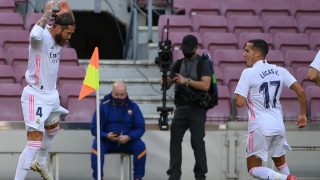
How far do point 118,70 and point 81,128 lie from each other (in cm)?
286

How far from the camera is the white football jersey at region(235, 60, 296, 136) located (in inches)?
458

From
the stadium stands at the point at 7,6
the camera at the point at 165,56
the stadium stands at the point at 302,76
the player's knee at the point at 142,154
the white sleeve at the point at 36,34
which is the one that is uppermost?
the stadium stands at the point at 7,6

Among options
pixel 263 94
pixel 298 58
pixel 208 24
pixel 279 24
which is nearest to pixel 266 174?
pixel 263 94

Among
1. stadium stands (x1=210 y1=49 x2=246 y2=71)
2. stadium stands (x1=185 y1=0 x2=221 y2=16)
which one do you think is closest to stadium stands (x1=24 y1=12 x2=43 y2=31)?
stadium stands (x1=185 y1=0 x2=221 y2=16)

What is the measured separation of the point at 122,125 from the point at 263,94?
2.64 m

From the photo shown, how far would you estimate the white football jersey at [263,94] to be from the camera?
1163 cm

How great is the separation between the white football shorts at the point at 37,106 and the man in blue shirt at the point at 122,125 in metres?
1.94

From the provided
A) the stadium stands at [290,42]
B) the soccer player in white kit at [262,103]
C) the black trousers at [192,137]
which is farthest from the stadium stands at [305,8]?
the soccer player in white kit at [262,103]

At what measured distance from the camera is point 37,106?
38.0ft

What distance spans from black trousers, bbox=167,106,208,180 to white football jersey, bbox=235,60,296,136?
1578 mm

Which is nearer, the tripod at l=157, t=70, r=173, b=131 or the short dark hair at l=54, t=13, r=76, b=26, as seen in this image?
the short dark hair at l=54, t=13, r=76, b=26

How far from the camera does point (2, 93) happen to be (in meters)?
14.9

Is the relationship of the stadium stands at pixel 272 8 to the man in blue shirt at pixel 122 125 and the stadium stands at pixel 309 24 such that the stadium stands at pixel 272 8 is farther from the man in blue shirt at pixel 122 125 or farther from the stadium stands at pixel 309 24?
the man in blue shirt at pixel 122 125

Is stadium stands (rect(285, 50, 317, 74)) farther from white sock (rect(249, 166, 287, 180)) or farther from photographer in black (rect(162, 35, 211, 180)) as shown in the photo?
white sock (rect(249, 166, 287, 180))
